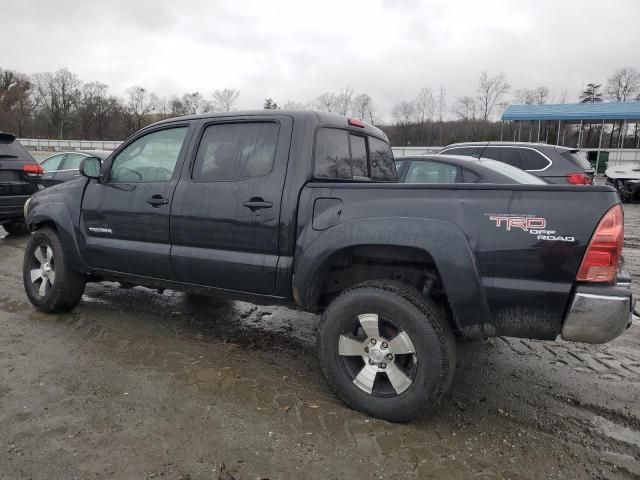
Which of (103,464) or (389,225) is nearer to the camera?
(103,464)

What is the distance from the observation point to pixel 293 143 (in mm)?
3377

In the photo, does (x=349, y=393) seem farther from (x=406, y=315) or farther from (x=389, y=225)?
(x=389, y=225)

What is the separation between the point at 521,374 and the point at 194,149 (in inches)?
123

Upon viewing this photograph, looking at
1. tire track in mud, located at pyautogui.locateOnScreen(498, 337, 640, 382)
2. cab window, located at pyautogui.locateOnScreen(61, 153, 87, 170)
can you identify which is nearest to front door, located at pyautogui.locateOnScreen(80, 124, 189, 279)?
tire track in mud, located at pyautogui.locateOnScreen(498, 337, 640, 382)

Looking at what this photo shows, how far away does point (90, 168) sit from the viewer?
13.9 ft

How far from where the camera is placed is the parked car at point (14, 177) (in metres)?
7.88

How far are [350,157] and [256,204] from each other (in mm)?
962

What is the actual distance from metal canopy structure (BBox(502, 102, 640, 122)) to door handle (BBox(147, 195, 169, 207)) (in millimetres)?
28618

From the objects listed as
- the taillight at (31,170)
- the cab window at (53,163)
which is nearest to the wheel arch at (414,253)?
the taillight at (31,170)

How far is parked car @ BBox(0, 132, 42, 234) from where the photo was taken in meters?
7.88

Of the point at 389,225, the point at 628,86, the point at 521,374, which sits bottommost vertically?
the point at 521,374

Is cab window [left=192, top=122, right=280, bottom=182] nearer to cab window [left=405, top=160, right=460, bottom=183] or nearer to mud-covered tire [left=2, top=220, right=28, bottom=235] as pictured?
cab window [left=405, top=160, right=460, bottom=183]

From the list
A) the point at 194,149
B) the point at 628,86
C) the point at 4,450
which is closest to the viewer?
the point at 4,450

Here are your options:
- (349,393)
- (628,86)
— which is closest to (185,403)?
(349,393)
